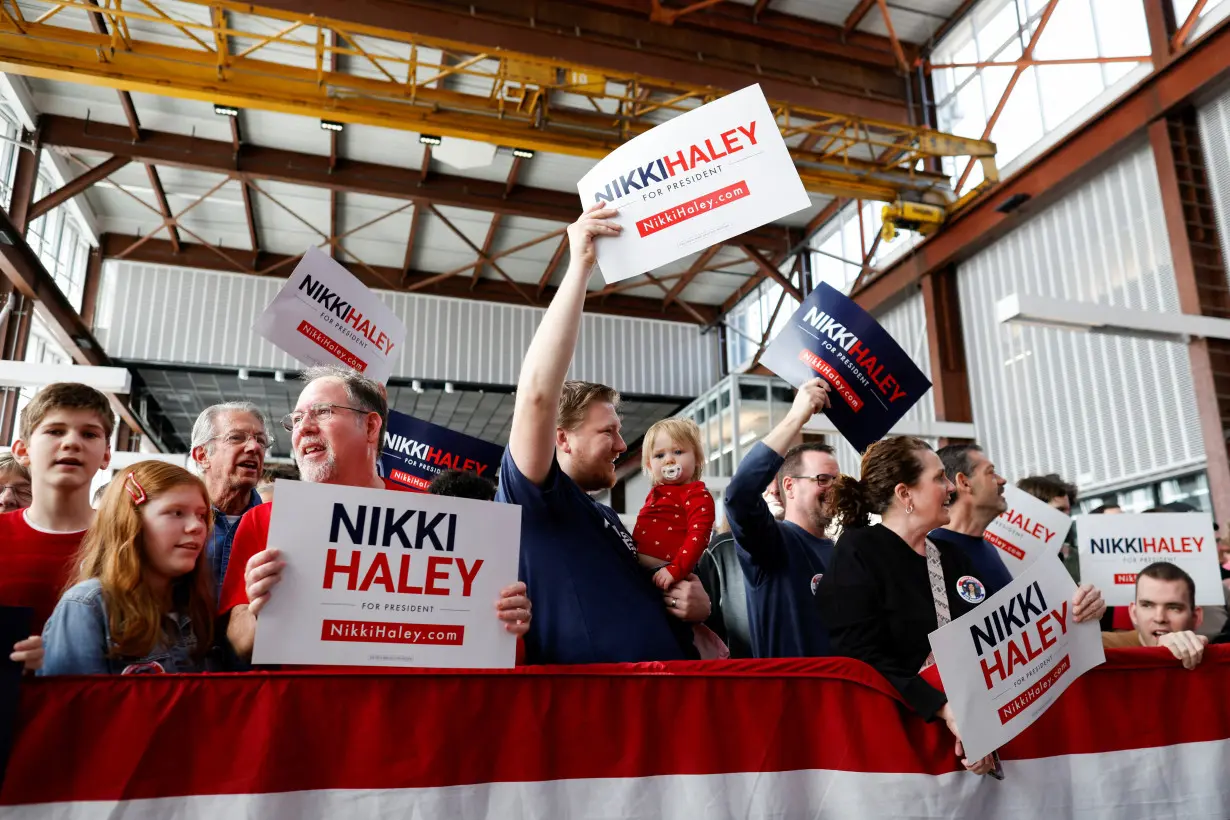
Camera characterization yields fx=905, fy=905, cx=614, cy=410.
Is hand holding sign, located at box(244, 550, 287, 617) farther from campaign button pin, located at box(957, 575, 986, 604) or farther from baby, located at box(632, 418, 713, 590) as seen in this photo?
→ campaign button pin, located at box(957, 575, 986, 604)

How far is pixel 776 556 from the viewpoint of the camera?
3152 millimetres

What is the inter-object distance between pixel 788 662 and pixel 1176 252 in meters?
9.11

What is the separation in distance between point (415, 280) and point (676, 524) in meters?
16.0

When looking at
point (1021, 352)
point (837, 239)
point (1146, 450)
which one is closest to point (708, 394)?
point (837, 239)

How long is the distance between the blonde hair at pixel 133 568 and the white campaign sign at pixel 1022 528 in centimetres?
338

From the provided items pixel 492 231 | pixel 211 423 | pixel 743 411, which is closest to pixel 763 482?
pixel 211 423

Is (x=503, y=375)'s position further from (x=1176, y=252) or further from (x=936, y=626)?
(x=936, y=626)

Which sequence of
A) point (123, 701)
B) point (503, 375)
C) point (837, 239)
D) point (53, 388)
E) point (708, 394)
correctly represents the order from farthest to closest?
1. point (503, 375)
2. point (708, 394)
3. point (837, 239)
4. point (53, 388)
5. point (123, 701)

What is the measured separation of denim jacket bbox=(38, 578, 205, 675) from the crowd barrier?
0.59 feet

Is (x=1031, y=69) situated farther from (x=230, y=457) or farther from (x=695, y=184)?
(x=230, y=457)

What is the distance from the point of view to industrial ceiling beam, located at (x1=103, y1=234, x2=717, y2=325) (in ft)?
56.2

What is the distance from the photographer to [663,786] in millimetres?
2041

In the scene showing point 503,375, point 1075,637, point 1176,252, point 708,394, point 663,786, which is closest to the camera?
point 663,786

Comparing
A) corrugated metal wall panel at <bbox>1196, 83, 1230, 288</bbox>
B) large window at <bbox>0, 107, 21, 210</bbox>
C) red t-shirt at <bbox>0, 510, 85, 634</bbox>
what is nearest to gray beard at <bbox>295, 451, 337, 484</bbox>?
red t-shirt at <bbox>0, 510, 85, 634</bbox>
